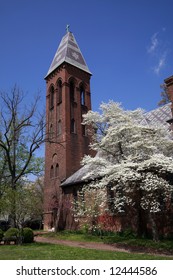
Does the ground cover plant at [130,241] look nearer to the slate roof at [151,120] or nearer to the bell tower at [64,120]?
the slate roof at [151,120]

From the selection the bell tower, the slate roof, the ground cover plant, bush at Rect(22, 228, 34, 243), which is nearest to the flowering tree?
the ground cover plant

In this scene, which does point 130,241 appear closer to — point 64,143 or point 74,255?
point 74,255

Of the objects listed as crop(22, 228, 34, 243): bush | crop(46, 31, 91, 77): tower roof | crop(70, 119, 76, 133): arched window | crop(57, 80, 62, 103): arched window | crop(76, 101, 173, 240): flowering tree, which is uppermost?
crop(46, 31, 91, 77): tower roof

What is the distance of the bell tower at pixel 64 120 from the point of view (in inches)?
1108

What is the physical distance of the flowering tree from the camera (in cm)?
1388

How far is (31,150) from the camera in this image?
24000 mm

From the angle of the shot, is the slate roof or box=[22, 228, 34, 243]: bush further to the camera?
the slate roof

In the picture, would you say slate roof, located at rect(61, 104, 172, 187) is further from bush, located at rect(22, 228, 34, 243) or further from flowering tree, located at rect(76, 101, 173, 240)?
bush, located at rect(22, 228, 34, 243)

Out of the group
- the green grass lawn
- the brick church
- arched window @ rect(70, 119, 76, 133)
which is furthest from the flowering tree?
arched window @ rect(70, 119, 76, 133)

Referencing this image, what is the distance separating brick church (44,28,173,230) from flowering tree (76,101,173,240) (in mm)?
6946

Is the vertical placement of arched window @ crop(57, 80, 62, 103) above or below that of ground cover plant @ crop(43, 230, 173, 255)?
above

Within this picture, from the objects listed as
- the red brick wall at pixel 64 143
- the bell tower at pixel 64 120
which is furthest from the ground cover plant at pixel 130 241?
the bell tower at pixel 64 120

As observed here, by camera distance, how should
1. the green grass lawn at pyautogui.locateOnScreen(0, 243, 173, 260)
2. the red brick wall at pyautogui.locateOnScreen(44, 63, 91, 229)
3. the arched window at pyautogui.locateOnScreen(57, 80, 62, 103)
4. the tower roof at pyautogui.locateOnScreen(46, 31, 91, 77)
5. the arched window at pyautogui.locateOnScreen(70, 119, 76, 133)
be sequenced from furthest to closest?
the tower roof at pyautogui.locateOnScreen(46, 31, 91, 77), the arched window at pyautogui.locateOnScreen(57, 80, 62, 103), the arched window at pyautogui.locateOnScreen(70, 119, 76, 133), the red brick wall at pyautogui.locateOnScreen(44, 63, 91, 229), the green grass lawn at pyautogui.locateOnScreen(0, 243, 173, 260)

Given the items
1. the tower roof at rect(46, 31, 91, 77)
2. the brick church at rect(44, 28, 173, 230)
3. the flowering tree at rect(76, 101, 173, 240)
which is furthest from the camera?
the tower roof at rect(46, 31, 91, 77)
